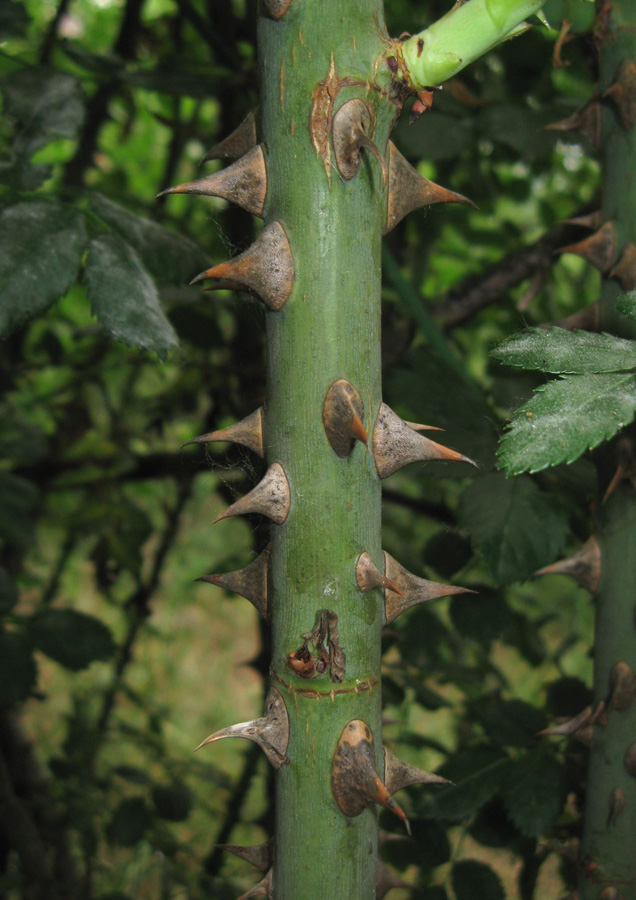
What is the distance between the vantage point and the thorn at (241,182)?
37 centimetres

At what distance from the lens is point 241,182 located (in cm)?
37

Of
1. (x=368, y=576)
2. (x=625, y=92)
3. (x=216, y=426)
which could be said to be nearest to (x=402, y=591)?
(x=368, y=576)

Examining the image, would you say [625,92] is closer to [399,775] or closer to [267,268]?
[267,268]

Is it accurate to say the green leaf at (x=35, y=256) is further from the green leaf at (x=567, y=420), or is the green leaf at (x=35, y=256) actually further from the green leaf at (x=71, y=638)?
the green leaf at (x=71, y=638)

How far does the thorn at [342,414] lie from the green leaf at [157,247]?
0.35 metres

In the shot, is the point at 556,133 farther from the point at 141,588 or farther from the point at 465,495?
the point at 141,588

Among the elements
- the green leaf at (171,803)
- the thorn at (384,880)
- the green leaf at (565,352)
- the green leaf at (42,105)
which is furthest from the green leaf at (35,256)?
the green leaf at (171,803)

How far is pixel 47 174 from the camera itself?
63cm

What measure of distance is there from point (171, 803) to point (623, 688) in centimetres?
70

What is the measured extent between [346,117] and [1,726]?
1.19 metres

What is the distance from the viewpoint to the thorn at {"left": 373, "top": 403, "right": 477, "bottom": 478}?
1.28 ft

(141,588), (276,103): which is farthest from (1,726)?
(276,103)

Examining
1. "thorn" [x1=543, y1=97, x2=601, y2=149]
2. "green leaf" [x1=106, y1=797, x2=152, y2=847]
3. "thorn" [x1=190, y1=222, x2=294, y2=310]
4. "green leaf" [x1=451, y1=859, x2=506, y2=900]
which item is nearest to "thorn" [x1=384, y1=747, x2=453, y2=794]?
"thorn" [x1=190, y1=222, x2=294, y2=310]

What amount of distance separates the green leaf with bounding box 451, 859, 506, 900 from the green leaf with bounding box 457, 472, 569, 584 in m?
0.30
